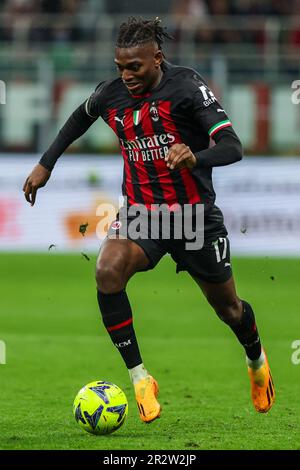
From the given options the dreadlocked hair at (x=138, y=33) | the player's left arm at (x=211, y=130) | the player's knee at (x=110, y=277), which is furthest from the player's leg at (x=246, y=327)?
the dreadlocked hair at (x=138, y=33)

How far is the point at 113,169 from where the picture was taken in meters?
17.1

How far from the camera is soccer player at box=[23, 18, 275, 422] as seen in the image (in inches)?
251

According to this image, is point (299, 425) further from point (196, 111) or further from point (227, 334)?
point (227, 334)

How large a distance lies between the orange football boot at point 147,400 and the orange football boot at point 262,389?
38.2 inches

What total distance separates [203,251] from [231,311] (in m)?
0.53

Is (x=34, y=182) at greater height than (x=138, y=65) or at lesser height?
lesser

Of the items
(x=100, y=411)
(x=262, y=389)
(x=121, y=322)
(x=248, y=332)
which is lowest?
(x=262, y=389)

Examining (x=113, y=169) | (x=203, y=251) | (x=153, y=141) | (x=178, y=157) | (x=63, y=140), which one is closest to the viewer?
(x=178, y=157)

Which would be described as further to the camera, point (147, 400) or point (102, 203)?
point (102, 203)

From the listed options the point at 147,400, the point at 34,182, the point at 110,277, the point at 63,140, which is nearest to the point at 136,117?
the point at 63,140

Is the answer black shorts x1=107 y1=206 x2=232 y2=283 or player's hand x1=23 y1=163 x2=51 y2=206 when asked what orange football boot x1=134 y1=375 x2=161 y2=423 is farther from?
player's hand x1=23 y1=163 x2=51 y2=206

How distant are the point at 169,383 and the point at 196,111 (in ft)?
9.17

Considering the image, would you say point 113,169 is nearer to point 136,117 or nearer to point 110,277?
point 136,117

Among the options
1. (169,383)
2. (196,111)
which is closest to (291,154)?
(169,383)
